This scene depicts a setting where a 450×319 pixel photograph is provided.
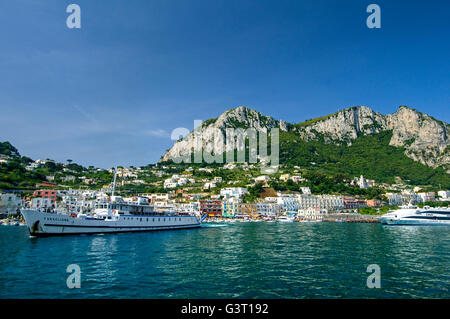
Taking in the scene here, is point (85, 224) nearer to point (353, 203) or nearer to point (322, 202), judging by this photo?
point (322, 202)

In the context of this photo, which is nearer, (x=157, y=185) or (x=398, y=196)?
(x=398, y=196)

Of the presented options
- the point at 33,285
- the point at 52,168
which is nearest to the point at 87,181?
the point at 52,168

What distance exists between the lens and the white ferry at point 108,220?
3944 cm

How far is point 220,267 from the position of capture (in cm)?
2072

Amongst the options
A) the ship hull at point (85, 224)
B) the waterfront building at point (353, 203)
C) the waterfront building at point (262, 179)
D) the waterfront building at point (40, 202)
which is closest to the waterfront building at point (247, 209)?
the waterfront building at point (262, 179)

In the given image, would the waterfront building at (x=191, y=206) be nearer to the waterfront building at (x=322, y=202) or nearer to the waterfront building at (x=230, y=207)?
the waterfront building at (x=230, y=207)

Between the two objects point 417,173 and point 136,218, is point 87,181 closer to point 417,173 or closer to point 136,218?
point 136,218

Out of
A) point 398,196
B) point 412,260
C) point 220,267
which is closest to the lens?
point 220,267

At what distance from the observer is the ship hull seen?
39.2 m

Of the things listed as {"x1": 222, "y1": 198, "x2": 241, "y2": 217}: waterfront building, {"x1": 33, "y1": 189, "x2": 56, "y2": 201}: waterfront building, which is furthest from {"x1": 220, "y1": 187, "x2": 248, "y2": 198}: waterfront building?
{"x1": 33, "y1": 189, "x2": 56, "y2": 201}: waterfront building

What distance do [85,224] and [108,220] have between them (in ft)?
12.5
